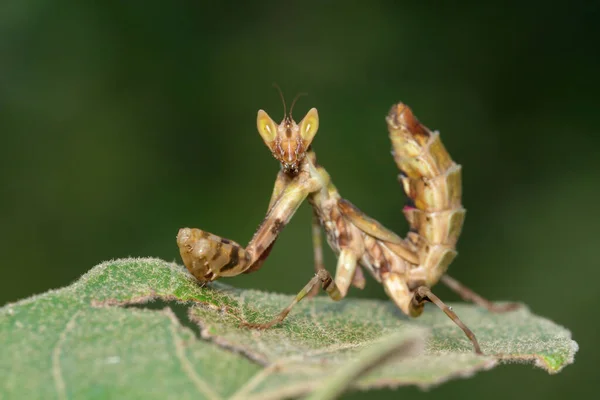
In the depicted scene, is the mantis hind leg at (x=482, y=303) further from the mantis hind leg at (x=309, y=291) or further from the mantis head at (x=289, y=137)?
the mantis head at (x=289, y=137)

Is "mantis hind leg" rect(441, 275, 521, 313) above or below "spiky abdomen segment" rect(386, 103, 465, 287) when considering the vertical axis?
below

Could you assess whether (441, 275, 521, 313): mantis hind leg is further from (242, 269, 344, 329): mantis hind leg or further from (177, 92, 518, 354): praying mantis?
(242, 269, 344, 329): mantis hind leg

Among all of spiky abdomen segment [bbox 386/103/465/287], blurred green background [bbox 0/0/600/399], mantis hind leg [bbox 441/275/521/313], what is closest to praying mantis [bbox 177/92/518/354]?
spiky abdomen segment [bbox 386/103/465/287]

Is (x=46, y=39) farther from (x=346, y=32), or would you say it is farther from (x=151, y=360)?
(x=151, y=360)

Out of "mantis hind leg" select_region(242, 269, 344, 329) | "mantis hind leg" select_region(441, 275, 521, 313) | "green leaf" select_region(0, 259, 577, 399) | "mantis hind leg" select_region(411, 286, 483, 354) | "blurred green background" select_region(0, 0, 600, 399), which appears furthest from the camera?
"blurred green background" select_region(0, 0, 600, 399)

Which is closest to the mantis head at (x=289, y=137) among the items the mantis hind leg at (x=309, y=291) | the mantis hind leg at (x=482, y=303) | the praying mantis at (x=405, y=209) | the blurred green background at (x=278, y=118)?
the praying mantis at (x=405, y=209)

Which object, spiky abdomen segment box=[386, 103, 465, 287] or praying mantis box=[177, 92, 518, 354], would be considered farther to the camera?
spiky abdomen segment box=[386, 103, 465, 287]
